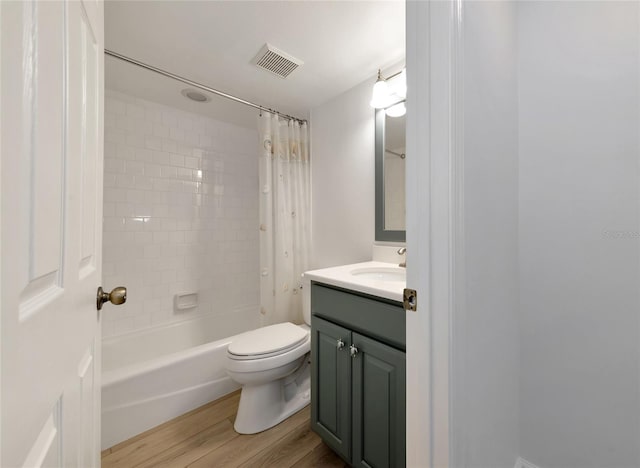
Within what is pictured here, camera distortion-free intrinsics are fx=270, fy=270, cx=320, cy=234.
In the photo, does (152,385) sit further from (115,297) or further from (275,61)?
(275,61)

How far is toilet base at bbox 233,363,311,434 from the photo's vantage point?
1459 mm

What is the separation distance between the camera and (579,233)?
3.05 ft


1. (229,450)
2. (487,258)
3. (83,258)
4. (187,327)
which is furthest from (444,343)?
(187,327)

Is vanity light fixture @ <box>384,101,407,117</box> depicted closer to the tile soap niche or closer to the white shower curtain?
the white shower curtain

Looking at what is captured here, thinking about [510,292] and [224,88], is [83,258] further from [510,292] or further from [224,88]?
[224,88]

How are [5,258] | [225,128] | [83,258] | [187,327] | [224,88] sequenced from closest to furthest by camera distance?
1. [5,258]
2. [83,258]
3. [224,88]
4. [187,327]
5. [225,128]

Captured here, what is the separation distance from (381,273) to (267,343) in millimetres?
745

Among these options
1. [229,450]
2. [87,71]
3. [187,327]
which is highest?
[87,71]

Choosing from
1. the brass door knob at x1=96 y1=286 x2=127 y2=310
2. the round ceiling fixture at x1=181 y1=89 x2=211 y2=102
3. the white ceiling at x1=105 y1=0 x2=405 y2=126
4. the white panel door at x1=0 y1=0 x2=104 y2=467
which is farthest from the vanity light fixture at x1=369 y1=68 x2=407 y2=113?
the brass door knob at x1=96 y1=286 x2=127 y2=310

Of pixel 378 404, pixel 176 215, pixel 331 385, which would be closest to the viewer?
pixel 378 404

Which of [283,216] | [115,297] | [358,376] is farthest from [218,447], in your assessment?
[283,216]

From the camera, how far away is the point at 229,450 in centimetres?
133

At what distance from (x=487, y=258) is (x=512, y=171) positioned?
1.35 feet

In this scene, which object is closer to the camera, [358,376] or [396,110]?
[358,376]
